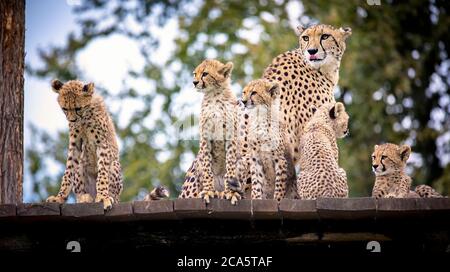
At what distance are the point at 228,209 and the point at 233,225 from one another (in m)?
0.28

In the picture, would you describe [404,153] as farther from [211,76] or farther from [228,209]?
[228,209]

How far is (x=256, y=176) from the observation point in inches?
443

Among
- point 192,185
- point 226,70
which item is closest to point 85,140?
point 192,185

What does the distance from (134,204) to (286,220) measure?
1.21 metres

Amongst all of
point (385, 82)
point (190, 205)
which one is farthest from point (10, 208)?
point (385, 82)

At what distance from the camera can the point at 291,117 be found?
40.5 feet

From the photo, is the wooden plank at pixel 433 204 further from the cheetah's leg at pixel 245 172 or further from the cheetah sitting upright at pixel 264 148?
the cheetah's leg at pixel 245 172

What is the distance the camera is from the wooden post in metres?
11.3

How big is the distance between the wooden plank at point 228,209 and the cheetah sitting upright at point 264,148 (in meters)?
1.62

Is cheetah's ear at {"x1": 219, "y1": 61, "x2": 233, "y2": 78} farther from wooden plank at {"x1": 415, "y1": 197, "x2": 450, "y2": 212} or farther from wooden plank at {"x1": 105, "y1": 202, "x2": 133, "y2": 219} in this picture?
wooden plank at {"x1": 415, "y1": 197, "x2": 450, "y2": 212}

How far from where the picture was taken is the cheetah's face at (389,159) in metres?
11.9

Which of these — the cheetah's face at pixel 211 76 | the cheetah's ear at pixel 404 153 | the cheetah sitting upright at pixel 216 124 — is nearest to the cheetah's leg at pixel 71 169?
the cheetah sitting upright at pixel 216 124

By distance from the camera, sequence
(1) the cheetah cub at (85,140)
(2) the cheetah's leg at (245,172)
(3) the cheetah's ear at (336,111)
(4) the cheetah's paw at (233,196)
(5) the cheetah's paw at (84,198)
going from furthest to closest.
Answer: (3) the cheetah's ear at (336,111), (2) the cheetah's leg at (245,172), (1) the cheetah cub at (85,140), (5) the cheetah's paw at (84,198), (4) the cheetah's paw at (233,196)

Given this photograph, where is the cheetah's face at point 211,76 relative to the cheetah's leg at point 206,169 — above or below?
above
